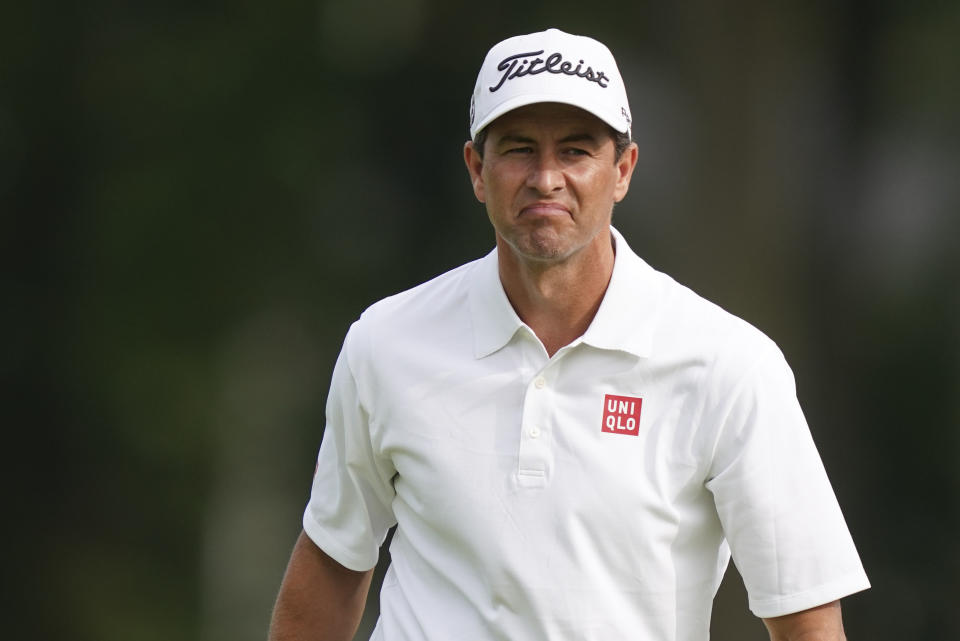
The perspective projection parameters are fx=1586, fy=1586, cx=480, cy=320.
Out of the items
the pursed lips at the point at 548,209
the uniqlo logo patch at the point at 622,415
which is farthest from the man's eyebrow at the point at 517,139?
the uniqlo logo patch at the point at 622,415

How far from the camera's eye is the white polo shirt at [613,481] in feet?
8.27

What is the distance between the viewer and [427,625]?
8.70ft

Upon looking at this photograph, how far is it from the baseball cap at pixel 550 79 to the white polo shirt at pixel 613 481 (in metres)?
0.30

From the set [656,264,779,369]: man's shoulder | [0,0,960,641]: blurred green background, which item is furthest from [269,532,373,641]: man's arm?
[0,0,960,641]: blurred green background

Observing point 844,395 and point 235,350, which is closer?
point 844,395

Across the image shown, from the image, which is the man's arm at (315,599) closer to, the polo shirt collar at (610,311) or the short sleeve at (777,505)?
the polo shirt collar at (610,311)

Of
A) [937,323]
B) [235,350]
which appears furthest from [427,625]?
[235,350]

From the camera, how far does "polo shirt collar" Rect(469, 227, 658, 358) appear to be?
2.62m

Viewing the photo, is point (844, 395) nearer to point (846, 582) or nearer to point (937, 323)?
point (937, 323)

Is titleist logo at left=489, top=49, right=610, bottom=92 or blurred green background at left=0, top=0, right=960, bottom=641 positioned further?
blurred green background at left=0, top=0, right=960, bottom=641

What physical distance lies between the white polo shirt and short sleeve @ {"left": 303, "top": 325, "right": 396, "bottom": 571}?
132 millimetres

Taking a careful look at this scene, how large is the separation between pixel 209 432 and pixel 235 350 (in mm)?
397

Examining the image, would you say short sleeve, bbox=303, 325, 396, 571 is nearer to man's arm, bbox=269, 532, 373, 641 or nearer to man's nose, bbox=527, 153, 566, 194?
man's arm, bbox=269, 532, 373, 641

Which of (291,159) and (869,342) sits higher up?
(291,159)
